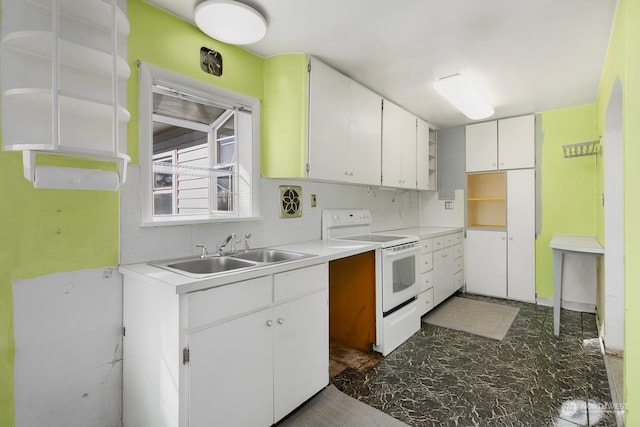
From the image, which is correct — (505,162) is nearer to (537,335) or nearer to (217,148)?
(537,335)

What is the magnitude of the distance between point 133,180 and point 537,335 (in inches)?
140

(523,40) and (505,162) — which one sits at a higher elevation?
(523,40)

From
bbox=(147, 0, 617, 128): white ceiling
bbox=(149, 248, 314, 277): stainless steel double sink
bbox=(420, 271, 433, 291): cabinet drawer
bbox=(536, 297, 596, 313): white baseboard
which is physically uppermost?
bbox=(147, 0, 617, 128): white ceiling

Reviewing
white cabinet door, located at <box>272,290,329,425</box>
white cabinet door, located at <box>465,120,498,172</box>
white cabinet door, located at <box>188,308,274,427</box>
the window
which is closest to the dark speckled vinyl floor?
white cabinet door, located at <box>272,290,329,425</box>

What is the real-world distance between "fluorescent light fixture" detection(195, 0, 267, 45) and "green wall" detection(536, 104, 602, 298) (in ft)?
11.9

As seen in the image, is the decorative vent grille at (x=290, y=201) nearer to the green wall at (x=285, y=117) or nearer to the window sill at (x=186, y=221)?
the green wall at (x=285, y=117)

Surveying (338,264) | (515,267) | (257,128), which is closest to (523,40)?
(257,128)

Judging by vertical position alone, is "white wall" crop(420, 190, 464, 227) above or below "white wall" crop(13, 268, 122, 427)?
above

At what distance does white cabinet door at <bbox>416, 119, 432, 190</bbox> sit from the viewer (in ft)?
13.0

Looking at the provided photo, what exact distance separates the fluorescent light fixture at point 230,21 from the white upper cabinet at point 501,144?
3.39m

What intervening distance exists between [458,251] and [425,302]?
1.25 m

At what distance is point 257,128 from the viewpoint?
2377 mm

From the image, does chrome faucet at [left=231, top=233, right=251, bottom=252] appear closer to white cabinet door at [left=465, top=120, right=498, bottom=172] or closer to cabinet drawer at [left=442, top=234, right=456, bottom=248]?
cabinet drawer at [left=442, top=234, right=456, bottom=248]

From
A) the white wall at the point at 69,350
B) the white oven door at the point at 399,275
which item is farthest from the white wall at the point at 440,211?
the white wall at the point at 69,350
